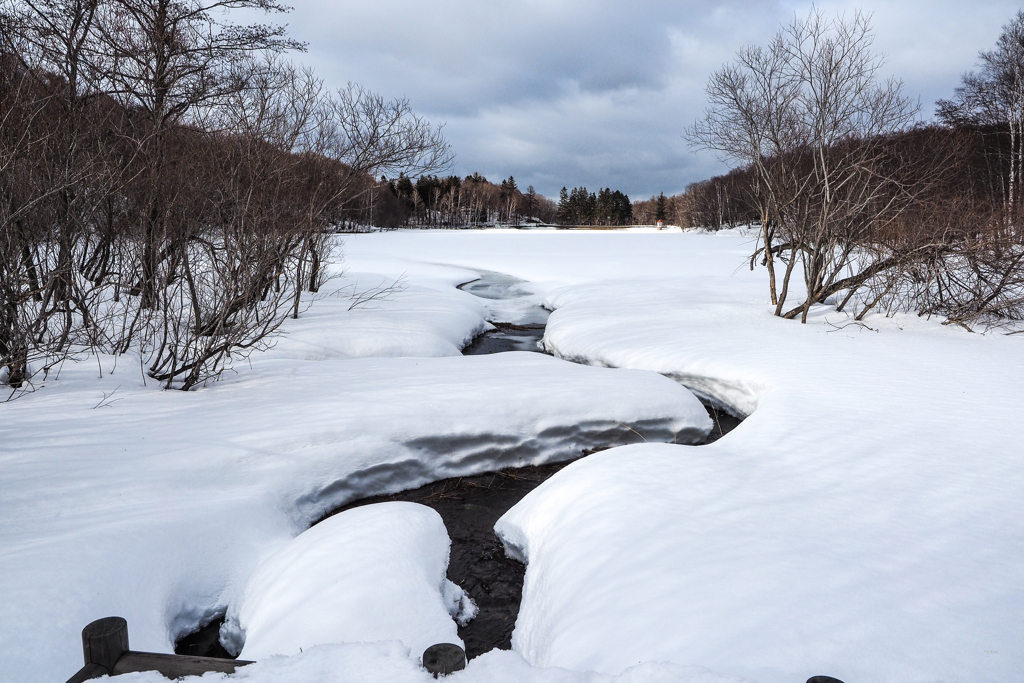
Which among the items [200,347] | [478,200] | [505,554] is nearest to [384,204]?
[478,200]

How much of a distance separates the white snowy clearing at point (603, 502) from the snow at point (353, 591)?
8 cm

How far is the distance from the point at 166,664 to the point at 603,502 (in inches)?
103

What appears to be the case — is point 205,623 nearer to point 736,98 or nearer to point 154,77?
point 154,77

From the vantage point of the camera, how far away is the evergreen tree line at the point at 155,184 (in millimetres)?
5441

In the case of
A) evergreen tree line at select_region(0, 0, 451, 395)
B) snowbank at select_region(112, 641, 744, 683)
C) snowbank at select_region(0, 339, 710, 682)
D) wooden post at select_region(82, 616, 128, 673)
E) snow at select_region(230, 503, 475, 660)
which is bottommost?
snow at select_region(230, 503, 475, 660)

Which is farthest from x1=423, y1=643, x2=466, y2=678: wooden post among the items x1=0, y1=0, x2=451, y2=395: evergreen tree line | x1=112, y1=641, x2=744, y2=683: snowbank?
x1=0, y1=0, x2=451, y2=395: evergreen tree line

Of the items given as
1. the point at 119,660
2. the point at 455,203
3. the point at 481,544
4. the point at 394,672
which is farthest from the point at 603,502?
the point at 455,203

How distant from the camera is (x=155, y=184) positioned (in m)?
6.89

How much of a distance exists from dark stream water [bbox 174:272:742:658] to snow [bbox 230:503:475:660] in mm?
174

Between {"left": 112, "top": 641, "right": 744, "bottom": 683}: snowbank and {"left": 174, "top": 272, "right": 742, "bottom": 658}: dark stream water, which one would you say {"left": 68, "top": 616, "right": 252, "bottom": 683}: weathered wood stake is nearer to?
{"left": 112, "top": 641, "right": 744, "bottom": 683}: snowbank

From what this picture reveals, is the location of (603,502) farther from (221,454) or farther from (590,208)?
→ (590,208)

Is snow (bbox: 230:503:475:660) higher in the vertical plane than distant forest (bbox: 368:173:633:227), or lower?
lower

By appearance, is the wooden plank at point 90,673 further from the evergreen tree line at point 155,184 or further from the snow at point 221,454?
the evergreen tree line at point 155,184

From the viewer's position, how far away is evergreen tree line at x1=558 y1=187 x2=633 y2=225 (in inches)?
3314
